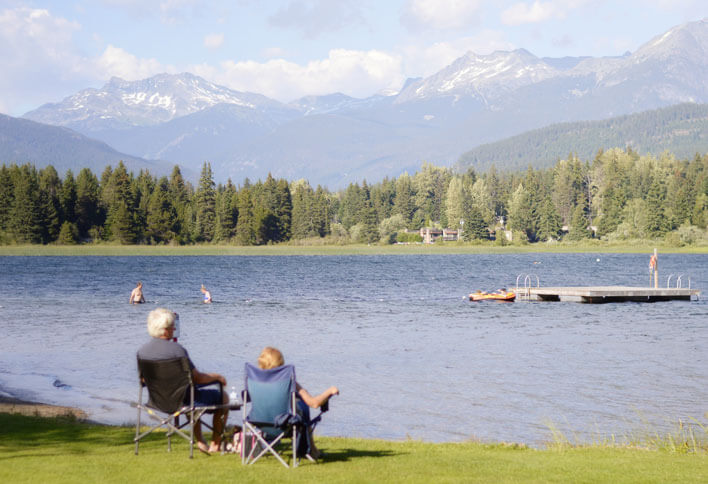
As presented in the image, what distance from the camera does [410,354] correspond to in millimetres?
28031

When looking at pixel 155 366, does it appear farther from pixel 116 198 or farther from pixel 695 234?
pixel 695 234

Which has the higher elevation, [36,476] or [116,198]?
[116,198]

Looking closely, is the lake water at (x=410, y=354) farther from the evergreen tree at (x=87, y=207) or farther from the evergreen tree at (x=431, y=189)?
the evergreen tree at (x=431, y=189)

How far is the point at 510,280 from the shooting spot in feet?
253

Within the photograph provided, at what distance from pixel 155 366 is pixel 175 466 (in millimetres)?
1333

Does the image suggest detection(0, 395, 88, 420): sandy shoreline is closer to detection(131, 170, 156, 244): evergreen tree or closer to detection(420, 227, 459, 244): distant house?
detection(131, 170, 156, 244): evergreen tree

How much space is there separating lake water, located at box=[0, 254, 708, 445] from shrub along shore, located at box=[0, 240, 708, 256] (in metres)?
69.6

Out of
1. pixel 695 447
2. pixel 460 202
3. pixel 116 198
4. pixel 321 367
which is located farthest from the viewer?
pixel 460 202

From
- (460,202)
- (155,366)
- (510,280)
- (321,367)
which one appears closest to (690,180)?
(460,202)

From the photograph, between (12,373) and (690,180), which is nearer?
(12,373)

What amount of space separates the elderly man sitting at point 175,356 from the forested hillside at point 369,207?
127918 mm

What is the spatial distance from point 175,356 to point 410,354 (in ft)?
59.4

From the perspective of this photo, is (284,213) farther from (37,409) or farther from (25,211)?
(37,409)

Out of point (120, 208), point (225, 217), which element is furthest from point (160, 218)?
point (225, 217)
